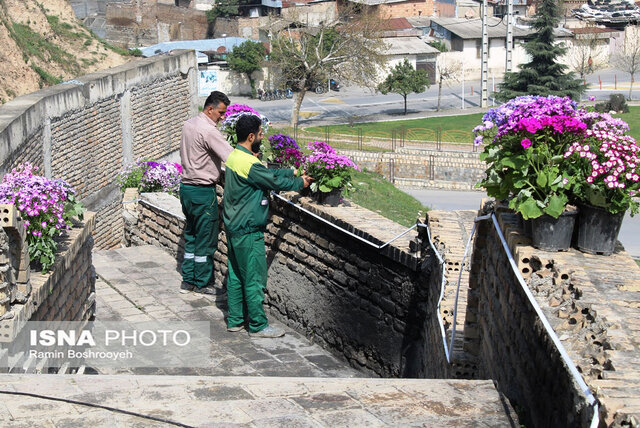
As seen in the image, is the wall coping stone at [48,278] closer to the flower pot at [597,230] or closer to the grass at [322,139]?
the flower pot at [597,230]

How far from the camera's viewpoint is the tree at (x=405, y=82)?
48.2 meters

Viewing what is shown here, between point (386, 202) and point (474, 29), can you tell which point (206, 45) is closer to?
point (474, 29)

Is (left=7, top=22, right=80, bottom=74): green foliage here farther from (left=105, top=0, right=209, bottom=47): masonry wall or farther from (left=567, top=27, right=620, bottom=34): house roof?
(left=567, top=27, right=620, bottom=34): house roof

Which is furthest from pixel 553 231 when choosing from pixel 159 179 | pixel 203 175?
pixel 159 179

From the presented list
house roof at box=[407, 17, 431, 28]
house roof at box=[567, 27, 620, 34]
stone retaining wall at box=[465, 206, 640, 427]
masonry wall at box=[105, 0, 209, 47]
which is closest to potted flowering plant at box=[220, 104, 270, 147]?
stone retaining wall at box=[465, 206, 640, 427]

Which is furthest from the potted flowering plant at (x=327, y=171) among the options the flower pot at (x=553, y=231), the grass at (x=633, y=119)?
the grass at (x=633, y=119)

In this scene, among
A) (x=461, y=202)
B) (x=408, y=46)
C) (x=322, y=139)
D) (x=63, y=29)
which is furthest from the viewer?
Answer: (x=408, y=46)

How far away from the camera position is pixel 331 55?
151 ft

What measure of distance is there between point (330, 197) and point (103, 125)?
11.2 meters

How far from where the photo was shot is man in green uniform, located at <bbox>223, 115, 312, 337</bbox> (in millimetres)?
7020

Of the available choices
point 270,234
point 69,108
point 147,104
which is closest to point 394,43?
point 147,104

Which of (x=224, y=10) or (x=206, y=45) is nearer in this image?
(x=206, y=45)

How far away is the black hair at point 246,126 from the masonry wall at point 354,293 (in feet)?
3.23

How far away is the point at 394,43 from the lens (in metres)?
58.5
